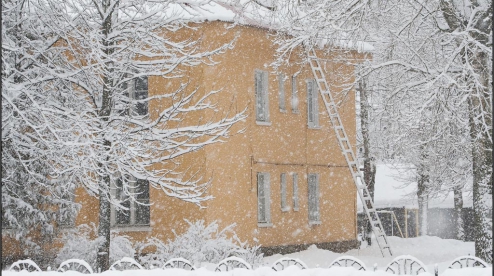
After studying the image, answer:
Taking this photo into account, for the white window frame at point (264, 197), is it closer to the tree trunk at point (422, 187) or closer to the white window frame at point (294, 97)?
the white window frame at point (294, 97)

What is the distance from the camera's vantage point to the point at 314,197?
2470cm

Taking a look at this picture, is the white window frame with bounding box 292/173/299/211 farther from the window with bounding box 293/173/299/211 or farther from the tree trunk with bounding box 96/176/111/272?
the tree trunk with bounding box 96/176/111/272

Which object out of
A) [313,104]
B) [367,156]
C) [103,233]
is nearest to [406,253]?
[367,156]

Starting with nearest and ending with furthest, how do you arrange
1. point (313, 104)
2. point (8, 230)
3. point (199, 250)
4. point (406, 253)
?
point (199, 250)
point (8, 230)
point (313, 104)
point (406, 253)

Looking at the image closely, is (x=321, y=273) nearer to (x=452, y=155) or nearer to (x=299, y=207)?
(x=299, y=207)

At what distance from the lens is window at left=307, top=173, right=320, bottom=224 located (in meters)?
Result: 24.6

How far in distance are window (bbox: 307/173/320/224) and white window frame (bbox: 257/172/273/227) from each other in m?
2.61

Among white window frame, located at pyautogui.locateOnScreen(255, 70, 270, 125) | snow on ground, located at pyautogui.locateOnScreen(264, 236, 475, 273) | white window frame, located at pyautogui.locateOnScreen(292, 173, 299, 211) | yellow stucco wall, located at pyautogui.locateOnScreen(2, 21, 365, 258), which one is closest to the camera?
yellow stucco wall, located at pyautogui.locateOnScreen(2, 21, 365, 258)

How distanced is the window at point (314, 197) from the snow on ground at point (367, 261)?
1506 mm

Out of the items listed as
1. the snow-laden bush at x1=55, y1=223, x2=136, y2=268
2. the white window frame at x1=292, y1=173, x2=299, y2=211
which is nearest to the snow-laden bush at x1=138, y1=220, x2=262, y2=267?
the snow-laden bush at x1=55, y1=223, x2=136, y2=268

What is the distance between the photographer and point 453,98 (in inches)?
600

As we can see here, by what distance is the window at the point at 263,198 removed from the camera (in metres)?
22.3

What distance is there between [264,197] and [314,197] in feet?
9.53

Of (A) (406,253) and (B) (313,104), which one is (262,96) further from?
(A) (406,253)
